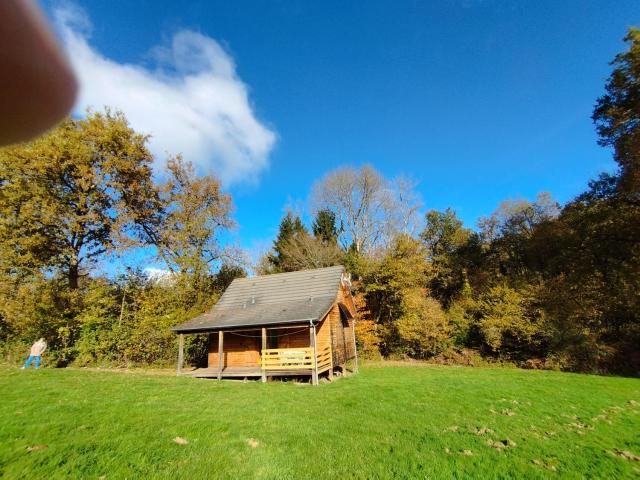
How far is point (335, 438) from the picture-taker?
751 centimetres

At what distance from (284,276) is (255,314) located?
448 cm

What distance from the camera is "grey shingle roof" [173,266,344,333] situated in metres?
17.5

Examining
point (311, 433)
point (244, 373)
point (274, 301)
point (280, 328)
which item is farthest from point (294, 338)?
point (311, 433)

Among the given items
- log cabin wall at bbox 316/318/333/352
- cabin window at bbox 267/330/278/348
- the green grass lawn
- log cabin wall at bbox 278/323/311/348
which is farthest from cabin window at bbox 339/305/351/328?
the green grass lawn

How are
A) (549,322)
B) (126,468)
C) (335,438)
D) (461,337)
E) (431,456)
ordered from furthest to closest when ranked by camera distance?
(461,337) → (549,322) → (335,438) → (431,456) → (126,468)

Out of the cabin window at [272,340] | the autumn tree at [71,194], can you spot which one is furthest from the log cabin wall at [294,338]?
the autumn tree at [71,194]

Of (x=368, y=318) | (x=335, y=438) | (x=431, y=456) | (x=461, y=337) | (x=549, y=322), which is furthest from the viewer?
(x=368, y=318)

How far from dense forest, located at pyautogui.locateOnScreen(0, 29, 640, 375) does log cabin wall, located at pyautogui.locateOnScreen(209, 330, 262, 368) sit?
14.7 ft

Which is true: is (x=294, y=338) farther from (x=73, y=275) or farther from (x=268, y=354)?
(x=73, y=275)

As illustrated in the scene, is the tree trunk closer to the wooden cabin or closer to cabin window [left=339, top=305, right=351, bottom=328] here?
the wooden cabin

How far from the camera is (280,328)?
17594 millimetres

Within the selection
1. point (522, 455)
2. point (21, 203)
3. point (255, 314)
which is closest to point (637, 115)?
point (522, 455)

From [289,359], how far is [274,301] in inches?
178

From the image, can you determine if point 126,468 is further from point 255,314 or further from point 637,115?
point 637,115
